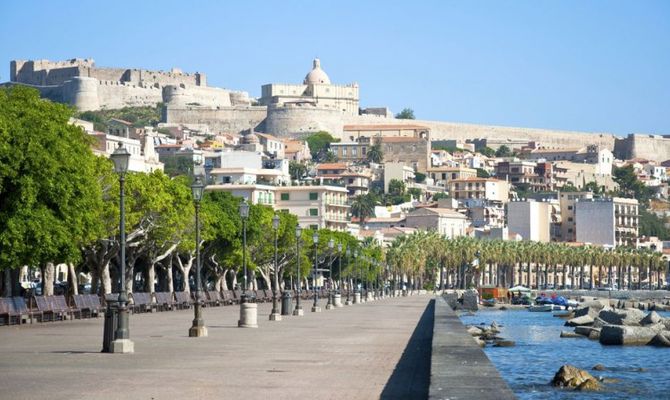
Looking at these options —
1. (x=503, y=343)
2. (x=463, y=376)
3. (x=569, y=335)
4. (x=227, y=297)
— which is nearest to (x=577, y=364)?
(x=503, y=343)

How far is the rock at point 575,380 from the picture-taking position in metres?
30.1

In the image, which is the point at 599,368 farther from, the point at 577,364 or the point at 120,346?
the point at 120,346

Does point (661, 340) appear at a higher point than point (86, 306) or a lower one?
lower

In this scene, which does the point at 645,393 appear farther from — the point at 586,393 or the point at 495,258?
the point at 495,258

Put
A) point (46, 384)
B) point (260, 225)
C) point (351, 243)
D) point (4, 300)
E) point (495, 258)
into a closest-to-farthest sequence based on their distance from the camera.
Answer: point (46, 384) → point (4, 300) → point (260, 225) → point (351, 243) → point (495, 258)

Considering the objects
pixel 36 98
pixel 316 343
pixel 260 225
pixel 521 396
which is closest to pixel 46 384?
pixel 316 343

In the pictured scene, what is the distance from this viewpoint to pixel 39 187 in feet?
132

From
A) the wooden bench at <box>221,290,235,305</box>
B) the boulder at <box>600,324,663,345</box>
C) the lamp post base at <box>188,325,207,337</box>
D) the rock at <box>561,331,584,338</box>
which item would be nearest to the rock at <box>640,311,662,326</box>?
the rock at <box>561,331,584,338</box>

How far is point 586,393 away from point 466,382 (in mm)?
13886

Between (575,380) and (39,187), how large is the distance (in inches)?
681

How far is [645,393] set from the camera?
30.0 metres

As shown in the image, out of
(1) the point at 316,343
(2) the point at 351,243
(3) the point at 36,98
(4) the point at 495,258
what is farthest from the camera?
(4) the point at 495,258

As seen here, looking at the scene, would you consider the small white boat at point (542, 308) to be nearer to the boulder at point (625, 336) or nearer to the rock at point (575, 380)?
the boulder at point (625, 336)

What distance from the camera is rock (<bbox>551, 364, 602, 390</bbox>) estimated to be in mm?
30109
